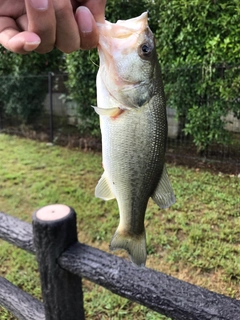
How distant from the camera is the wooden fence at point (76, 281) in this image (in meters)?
1.36

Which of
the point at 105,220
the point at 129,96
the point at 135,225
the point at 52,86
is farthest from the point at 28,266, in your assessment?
the point at 52,86

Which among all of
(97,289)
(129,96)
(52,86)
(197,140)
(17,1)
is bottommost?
(97,289)

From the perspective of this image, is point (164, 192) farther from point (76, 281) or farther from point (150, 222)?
point (150, 222)

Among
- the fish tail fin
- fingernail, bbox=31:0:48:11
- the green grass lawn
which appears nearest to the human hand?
fingernail, bbox=31:0:48:11

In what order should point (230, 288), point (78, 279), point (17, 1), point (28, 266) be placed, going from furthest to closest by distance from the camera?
point (28, 266) → point (230, 288) → point (78, 279) → point (17, 1)

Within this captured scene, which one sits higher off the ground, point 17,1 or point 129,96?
point 17,1

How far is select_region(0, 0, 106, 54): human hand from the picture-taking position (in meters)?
0.76

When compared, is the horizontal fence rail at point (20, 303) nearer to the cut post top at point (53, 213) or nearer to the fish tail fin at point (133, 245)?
the cut post top at point (53, 213)

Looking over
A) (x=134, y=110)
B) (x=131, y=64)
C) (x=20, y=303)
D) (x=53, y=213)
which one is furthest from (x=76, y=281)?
(x=131, y=64)

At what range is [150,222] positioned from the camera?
3.71m

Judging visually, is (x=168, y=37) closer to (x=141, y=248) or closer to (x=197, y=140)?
(x=197, y=140)

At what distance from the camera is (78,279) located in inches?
71.9

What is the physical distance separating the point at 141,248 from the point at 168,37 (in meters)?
4.92

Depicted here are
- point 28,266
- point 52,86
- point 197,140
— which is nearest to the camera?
point 28,266
